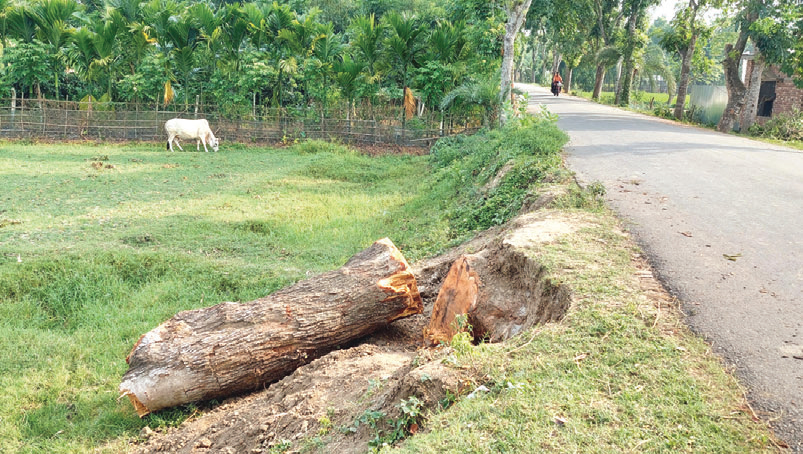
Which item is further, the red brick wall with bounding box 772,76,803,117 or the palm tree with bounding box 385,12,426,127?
the red brick wall with bounding box 772,76,803,117

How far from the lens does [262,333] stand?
4.79 meters

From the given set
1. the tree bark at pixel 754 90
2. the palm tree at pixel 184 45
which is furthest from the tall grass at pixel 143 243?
the tree bark at pixel 754 90

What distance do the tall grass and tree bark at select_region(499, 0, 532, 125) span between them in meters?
2.52

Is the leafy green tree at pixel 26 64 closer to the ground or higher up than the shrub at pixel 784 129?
higher up

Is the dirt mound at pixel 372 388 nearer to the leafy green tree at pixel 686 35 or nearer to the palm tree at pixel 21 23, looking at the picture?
the leafy green tree at pixel 686 35

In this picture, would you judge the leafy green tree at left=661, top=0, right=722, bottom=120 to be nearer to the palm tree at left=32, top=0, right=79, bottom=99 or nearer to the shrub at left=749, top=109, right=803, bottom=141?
the shrub at left=749, top=109, right=803, bottom=141

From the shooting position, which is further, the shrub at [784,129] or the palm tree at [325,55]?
the palm tree at [325,55]

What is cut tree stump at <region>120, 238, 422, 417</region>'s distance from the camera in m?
4.55

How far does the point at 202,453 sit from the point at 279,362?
103 cm

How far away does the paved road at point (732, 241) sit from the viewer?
11.2 feet

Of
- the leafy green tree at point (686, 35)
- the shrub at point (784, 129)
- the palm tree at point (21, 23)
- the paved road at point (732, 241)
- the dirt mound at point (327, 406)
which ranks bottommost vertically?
the dirt mound at point (327, 406)

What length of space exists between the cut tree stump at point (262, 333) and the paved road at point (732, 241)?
226 cm

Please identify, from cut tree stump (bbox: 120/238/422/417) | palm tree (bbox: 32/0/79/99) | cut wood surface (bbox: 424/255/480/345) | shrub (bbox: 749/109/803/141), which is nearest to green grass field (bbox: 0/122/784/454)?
cut tree stump (bbox: 120/238/422/417)

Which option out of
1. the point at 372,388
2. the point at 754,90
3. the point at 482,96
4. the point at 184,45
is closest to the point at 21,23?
the point at 184,45
